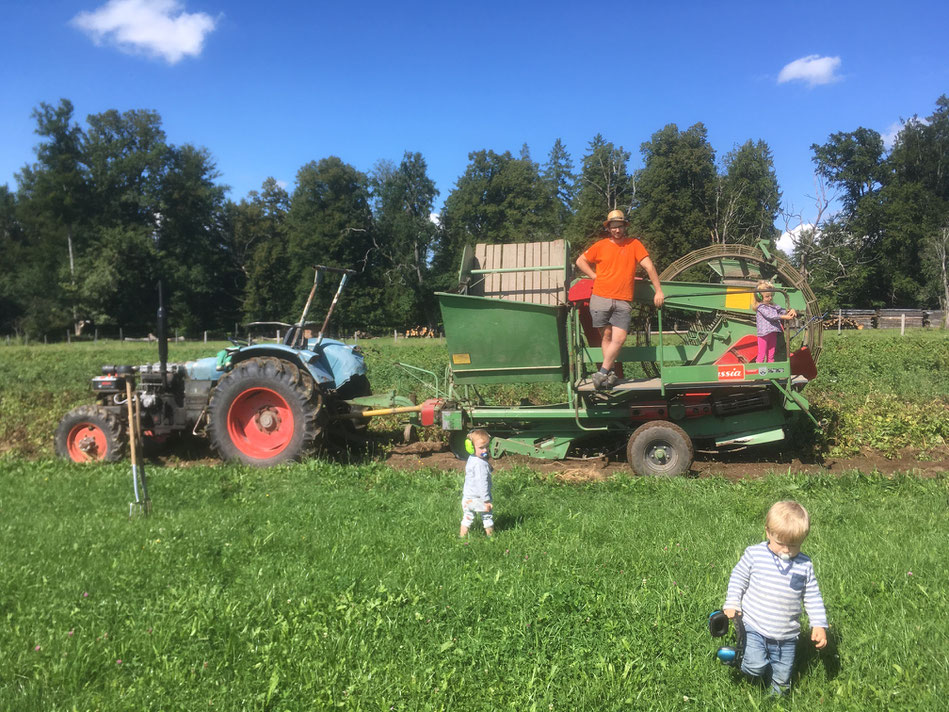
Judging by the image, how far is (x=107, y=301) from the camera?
46.6 m

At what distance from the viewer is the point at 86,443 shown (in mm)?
7883

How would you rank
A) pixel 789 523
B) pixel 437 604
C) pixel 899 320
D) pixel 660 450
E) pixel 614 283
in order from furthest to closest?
pixel 899 320, pixel 660 450, pixel 614 283, pixel 437 604, pixel 789 523

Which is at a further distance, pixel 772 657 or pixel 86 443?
pixel 86 443

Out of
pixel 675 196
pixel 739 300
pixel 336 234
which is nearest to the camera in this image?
pixel 739 300

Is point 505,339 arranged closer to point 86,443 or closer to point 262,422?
point 262,422

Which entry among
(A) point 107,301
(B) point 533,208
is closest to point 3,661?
(B) point 533,208

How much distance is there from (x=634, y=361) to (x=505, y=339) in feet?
5.02

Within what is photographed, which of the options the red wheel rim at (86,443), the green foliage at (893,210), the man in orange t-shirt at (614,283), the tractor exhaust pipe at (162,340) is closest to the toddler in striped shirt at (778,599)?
the man in orange t-shirt at (614,283)

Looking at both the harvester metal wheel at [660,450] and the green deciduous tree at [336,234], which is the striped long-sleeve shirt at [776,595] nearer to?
the harvester metal wheel at [660,450]

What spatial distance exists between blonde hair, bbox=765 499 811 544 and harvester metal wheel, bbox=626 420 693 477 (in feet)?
13.5

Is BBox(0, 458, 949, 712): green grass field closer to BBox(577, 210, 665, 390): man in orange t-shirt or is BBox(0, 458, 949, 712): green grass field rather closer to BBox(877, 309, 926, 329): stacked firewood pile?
BBox(577, 210, 665, 390): man in orange t-shirt

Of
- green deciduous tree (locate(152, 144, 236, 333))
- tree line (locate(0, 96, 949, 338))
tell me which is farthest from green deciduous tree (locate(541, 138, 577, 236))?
green deciduous tree (locate(152, 144, 236, 333))

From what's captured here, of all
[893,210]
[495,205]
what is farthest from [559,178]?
[893,210]

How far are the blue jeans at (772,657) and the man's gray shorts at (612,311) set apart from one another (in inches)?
165
